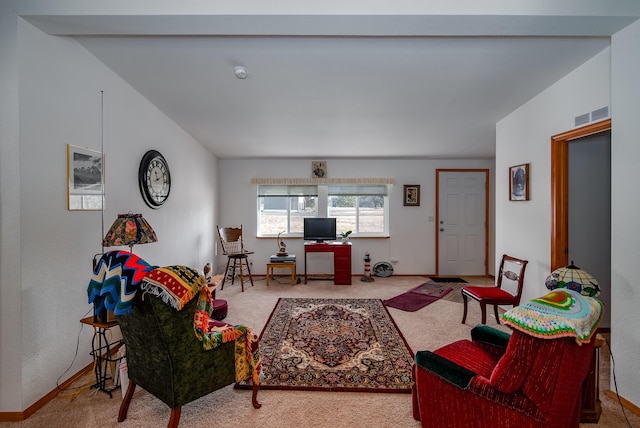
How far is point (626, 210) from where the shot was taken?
1.84 m

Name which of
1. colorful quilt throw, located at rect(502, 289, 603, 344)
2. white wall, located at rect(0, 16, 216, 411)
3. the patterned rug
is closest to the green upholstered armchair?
white wall, located at rect(0, 16, 216, 411)

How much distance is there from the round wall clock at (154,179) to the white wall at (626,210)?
3.99 meters

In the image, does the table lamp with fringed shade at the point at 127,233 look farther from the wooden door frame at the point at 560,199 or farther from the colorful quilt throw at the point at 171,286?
the wooden door frame at the point at 560,199

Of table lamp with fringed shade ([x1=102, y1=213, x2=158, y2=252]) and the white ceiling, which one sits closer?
the white ceiling

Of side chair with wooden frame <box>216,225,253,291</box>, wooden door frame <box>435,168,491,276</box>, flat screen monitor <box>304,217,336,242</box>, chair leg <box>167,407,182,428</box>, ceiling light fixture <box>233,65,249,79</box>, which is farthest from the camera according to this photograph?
wooden door frame <box>435,168,491,276</box>

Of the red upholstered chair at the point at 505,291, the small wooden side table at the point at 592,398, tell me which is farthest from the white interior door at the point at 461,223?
the small wooden side table at the point at 592,398

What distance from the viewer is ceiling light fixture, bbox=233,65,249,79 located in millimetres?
2240

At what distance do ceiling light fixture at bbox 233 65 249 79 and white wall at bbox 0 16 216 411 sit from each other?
1.11 m

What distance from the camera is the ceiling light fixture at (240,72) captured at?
224cm

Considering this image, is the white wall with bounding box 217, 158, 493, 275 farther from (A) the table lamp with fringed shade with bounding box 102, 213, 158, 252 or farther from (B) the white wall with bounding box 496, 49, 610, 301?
(A) the table lamp with fringed shade with bounding box 102, 213, 158, 252

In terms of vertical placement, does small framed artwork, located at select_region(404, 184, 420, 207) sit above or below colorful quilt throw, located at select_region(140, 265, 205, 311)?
above

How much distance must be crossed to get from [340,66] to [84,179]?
2200mm

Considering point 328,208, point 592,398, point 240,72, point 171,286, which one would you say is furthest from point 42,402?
point 328,208

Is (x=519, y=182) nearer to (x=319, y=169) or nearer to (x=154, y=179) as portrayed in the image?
(x=319, y=169)
